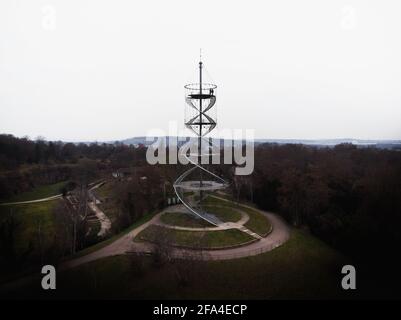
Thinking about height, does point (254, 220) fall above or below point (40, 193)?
below

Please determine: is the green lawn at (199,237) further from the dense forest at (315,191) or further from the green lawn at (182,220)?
the dense forest at (315,191)

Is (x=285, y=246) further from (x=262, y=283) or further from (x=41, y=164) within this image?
(x=41, y=164)

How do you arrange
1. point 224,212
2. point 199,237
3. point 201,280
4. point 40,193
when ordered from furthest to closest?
point 40,193 < point 224,212 < point 199,237 < point 201,280

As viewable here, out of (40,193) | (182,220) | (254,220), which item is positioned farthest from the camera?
(40,193)

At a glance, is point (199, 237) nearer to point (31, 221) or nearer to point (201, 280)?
point (201, 280)

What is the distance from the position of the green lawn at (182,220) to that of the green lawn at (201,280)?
537 cm

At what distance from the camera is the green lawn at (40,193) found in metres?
36.7

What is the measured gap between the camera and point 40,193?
42438 mm

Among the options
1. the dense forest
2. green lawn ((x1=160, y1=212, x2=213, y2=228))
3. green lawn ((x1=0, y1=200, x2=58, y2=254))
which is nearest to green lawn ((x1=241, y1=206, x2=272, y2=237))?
the dense forest

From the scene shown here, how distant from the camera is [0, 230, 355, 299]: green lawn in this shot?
16.8m

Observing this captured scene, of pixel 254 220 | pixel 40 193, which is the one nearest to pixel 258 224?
pixel 254 220

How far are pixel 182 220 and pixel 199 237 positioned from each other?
140 inches

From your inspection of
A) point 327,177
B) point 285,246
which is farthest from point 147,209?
point 327,177

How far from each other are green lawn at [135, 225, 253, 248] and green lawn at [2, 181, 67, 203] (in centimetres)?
1934
